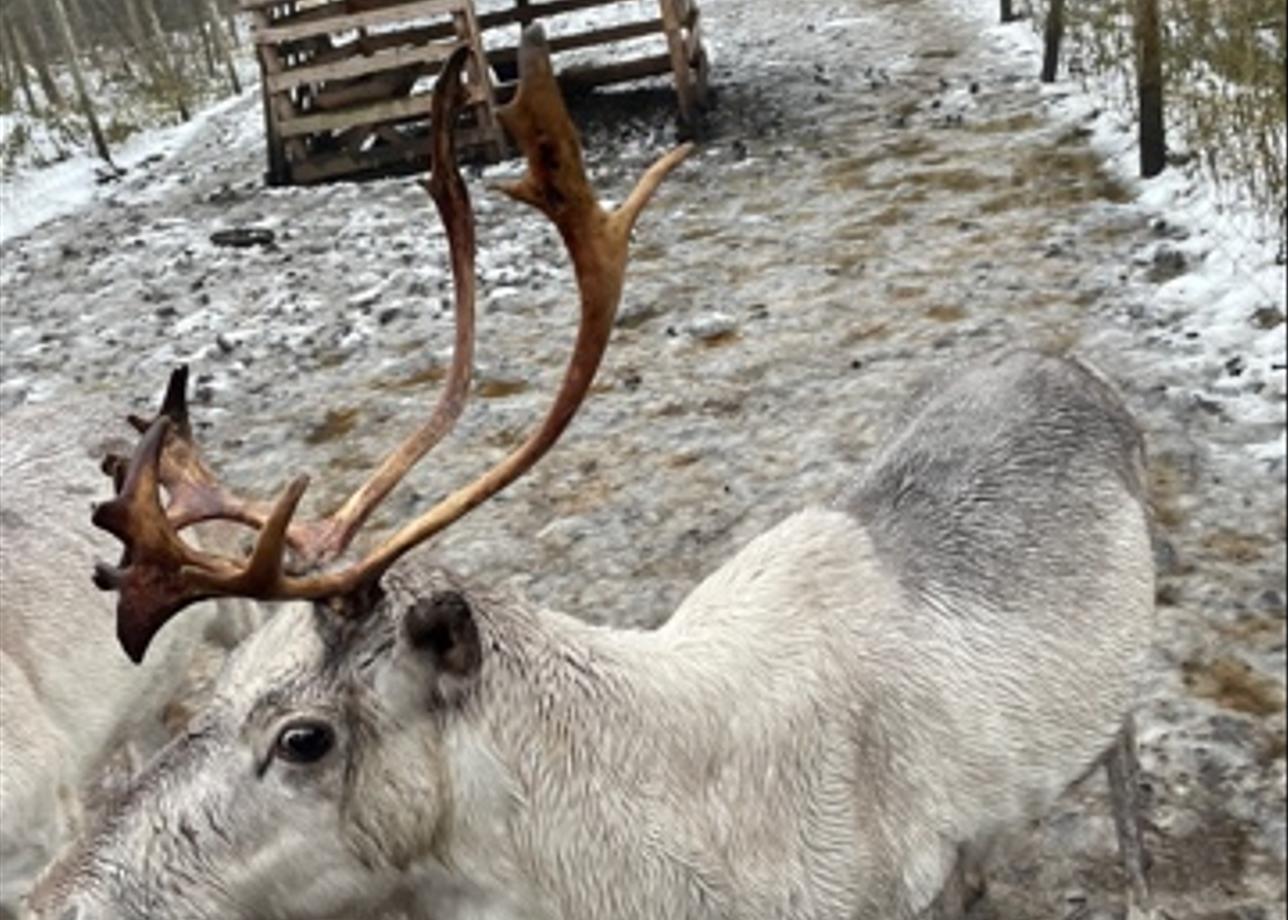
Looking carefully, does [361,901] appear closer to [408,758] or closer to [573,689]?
[408,758]

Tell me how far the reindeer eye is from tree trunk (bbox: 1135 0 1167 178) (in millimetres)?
7380

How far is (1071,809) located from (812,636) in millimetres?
1622

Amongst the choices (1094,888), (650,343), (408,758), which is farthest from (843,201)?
(408,758)

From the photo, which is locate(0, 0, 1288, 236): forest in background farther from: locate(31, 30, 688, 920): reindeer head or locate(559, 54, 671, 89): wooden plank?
locate(559, 54, 671, 89): wooden plank

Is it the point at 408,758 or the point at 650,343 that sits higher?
the point at 408,758

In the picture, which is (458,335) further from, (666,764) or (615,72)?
(615,72)

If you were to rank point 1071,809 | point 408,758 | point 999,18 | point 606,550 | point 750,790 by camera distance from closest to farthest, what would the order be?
point 408,758, point 750,790, point 1071,809, point 606,550, point 999,18

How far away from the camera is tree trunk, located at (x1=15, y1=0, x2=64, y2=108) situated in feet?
63.5

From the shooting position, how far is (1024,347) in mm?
4125

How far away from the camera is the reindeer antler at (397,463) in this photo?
2535 mm

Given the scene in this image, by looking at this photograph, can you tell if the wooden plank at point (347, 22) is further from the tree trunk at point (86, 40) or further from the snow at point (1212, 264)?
the tree trunk at point (86, 40)

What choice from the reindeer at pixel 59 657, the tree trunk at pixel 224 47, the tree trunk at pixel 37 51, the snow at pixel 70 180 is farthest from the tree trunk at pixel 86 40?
the reindeer at pixel 59 657

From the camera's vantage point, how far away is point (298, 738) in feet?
8.26

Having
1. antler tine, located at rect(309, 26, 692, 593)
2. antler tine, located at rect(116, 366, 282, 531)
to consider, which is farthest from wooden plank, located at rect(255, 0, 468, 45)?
antler tine, located at rect(309, 26, 692, 593)
